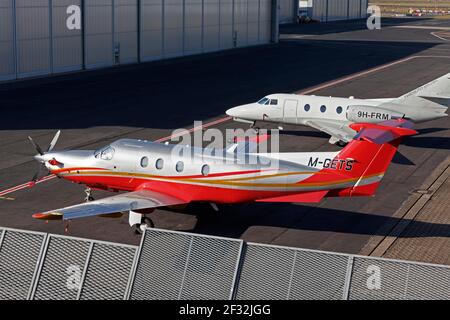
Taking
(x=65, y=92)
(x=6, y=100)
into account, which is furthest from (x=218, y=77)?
(x=6, y=100)

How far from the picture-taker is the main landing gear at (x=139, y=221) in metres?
24.7

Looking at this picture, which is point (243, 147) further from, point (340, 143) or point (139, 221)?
point (340, 143)

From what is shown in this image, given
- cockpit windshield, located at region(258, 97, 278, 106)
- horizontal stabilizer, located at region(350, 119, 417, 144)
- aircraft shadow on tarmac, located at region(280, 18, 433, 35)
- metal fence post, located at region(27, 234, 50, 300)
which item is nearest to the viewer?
metal fence post, located at region(27, 234, 50, 300)

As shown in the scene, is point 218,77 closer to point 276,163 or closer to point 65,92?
point 65,92

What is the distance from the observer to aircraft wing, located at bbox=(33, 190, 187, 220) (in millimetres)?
22362

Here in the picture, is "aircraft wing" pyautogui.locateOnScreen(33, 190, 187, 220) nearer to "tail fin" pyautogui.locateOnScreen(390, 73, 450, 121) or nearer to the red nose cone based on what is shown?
the red nose cone

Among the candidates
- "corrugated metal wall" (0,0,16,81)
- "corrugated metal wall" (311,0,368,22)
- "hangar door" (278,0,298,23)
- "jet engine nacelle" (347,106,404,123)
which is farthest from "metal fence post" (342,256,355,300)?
"corrugated metal wall" (311,0,368,22)

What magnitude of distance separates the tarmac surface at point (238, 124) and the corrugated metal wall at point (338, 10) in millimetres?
45434

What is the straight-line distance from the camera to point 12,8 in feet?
188

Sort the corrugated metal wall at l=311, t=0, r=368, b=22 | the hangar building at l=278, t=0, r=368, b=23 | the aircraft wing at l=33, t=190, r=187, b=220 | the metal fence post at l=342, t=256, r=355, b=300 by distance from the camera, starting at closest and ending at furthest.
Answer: the metal fence post at l=342, t=256, r=355, b=300 → the aircraft wing at l=33, t=190, r=187, b=220 → the hangar building at l=278, t=0, r=368, b=23 → the corrugated metal wall at l=311, t=0, r=368, b=22

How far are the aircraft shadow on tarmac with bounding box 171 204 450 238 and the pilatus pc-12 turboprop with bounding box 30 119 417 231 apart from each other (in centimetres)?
111

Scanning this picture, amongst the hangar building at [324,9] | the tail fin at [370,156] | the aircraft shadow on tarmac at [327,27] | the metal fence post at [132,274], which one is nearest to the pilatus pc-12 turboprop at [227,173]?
the tail fin at [370,156]

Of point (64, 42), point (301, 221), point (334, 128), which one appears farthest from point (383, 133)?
point (64, 42)
